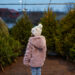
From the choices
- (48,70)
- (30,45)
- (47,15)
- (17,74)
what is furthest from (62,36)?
(30,45)

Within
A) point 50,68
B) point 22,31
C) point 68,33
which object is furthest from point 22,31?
point 50,68

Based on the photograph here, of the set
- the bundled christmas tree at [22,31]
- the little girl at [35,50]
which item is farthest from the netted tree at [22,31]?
the little girl at [35,50]

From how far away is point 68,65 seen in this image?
21.8ft

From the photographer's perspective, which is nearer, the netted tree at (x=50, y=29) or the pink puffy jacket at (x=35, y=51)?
the pink puffy jacket at (x=35, y=51)

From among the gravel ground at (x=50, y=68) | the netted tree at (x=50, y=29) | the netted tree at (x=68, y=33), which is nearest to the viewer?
the gravel ground at (x=50, y=68)

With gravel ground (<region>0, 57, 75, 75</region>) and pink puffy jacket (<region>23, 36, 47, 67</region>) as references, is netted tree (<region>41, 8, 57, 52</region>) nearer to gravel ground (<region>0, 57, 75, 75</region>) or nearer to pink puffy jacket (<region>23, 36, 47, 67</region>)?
gravel ground (<region>0, 57, 75, 75</region>)

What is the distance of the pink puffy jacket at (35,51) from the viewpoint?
430 cm

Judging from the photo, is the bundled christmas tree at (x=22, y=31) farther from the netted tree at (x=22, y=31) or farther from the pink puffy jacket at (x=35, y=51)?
the pink puffy jacket at (x=35, y=51)

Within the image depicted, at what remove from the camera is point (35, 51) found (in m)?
4.36

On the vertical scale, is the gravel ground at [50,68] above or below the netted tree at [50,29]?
below

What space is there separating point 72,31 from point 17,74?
248 cm

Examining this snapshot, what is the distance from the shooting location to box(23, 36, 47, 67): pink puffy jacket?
4.30 meters

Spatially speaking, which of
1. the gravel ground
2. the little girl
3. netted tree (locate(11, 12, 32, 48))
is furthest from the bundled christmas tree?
the little girl

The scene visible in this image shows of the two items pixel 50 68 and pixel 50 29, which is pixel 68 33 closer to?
pixel 50 29
